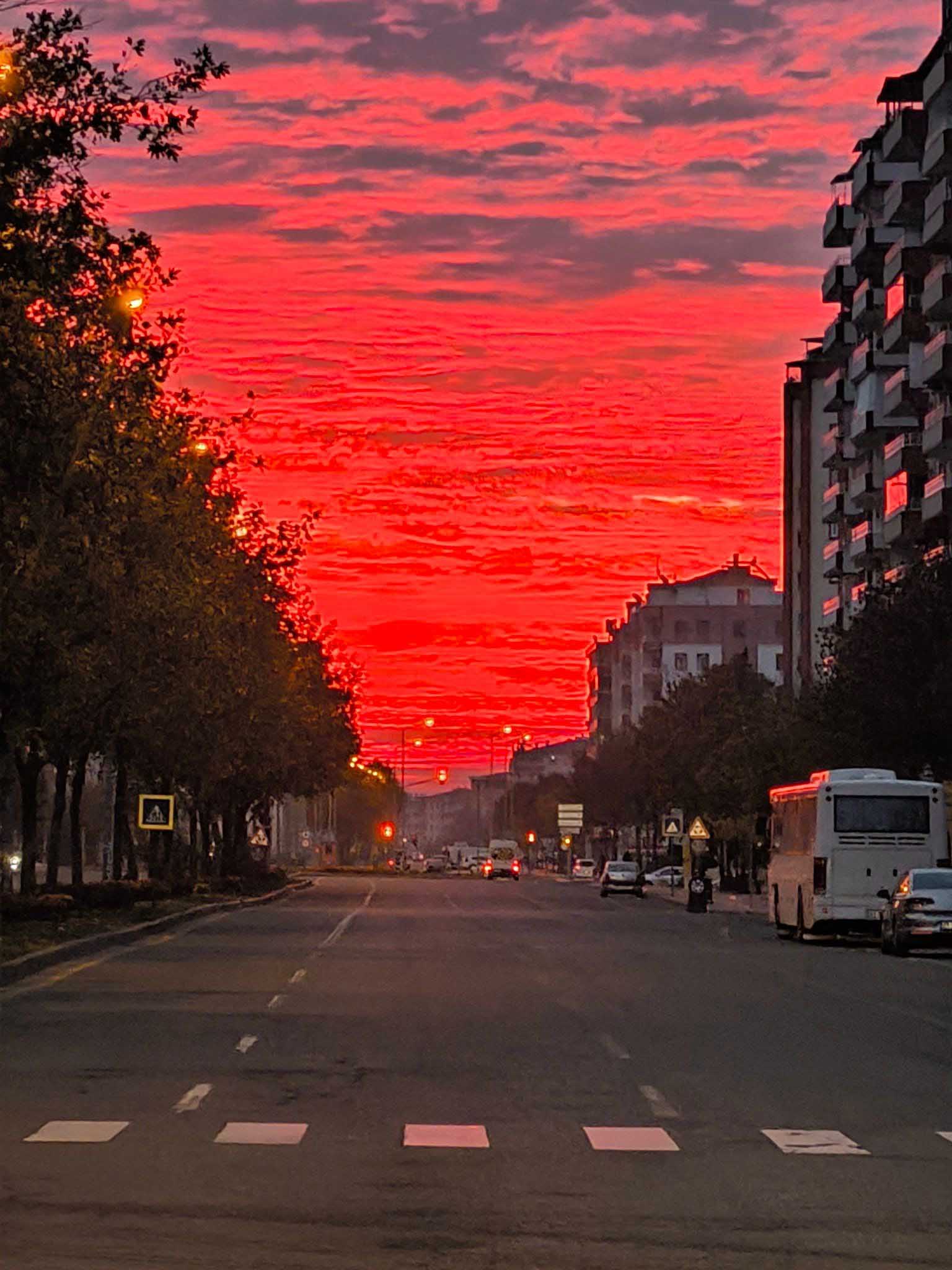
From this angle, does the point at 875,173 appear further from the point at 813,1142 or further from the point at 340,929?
the point at 813,1142

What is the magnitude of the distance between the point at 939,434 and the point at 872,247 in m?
26.5

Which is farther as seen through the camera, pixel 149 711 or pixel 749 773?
pixel 749 773

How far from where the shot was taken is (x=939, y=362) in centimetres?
9088

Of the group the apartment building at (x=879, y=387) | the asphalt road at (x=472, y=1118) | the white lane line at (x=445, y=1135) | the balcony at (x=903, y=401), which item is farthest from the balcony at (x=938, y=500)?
the white lane line at (x=445, y=1135)

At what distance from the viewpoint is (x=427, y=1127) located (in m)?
15.7

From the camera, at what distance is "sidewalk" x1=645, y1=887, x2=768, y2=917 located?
7975 centimetres

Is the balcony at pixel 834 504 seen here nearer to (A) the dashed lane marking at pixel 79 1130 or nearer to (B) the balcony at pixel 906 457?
(B) the balcony at pixel 906 457

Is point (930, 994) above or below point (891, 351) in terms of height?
below

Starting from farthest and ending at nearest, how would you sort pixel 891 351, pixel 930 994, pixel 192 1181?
1. pixel 891 351
2. pixel 930 994
3. pixel 192 1181

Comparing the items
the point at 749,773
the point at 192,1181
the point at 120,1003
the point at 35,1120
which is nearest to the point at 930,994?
the point at 120,1003

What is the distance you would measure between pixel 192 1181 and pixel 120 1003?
14.9m

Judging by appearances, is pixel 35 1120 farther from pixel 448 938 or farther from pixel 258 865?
pixel 258 865

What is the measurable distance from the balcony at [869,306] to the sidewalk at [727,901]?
26460 millimetres

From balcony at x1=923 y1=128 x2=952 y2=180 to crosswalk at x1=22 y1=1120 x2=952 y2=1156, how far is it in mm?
78234
